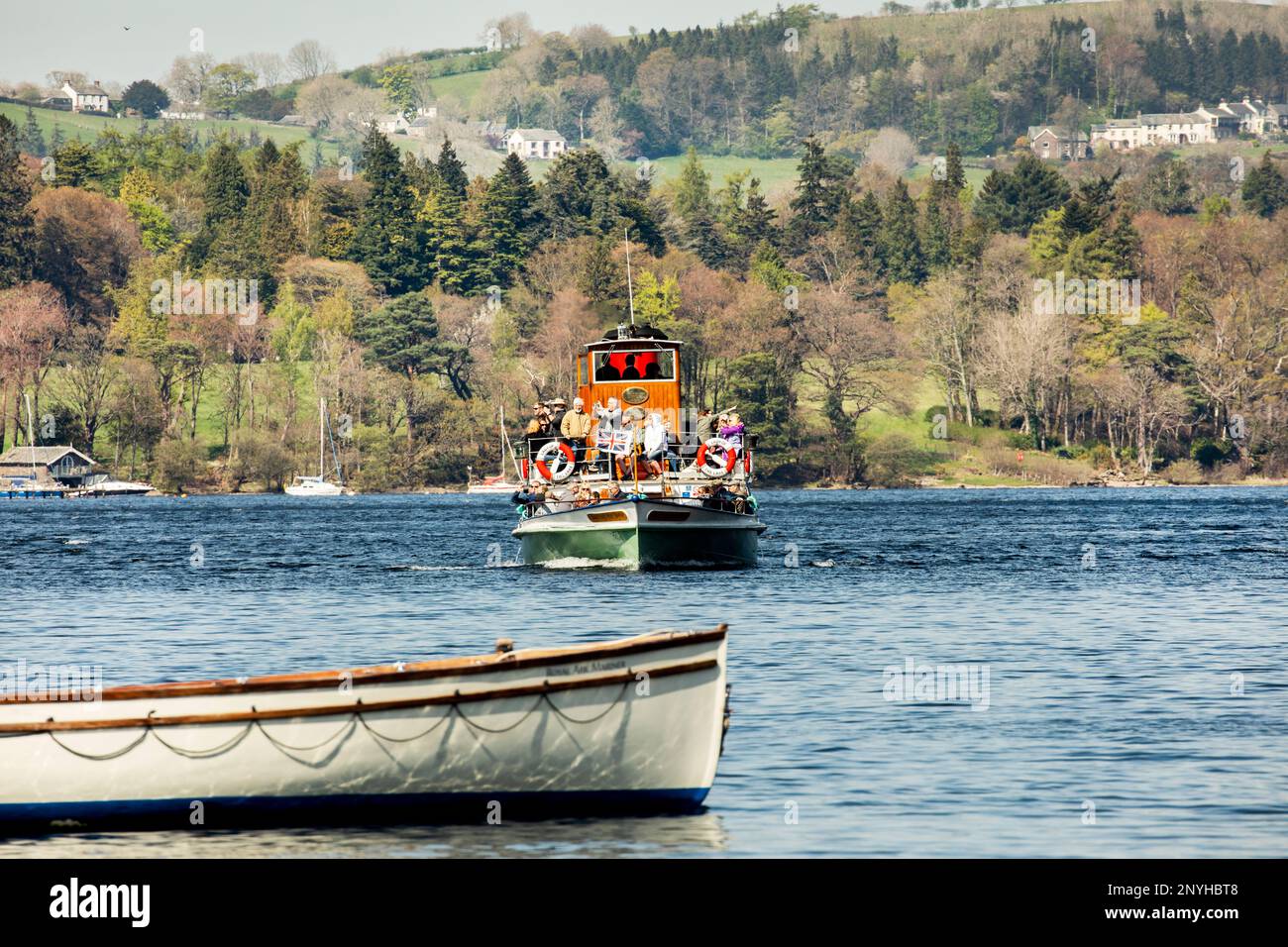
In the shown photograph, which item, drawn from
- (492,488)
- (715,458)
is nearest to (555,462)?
(715,458)

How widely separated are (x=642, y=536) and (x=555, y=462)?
4375 mm

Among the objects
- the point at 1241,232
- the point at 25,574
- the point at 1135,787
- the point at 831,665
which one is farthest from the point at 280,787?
the point at 1241,232

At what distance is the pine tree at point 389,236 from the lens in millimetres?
189000

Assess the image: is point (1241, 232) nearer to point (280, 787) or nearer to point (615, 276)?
point (615, 276)

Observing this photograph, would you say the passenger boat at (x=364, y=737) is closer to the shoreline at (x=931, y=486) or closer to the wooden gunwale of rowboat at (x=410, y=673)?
the wooden gunwale of rowboat at (x=410, y=673)

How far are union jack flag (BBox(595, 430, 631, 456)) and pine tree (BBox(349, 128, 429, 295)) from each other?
5220 inches

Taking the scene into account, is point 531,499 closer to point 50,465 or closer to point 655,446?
point 655,446

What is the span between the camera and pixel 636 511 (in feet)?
188

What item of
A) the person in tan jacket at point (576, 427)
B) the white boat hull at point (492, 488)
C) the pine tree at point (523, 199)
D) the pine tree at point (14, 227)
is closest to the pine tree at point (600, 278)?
the white boat hull at point (492, 488)

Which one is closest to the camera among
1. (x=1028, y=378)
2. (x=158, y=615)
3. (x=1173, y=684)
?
(x=1173, y=684)

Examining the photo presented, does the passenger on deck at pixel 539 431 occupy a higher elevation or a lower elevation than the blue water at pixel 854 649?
higher

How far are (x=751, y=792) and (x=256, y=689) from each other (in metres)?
6.84

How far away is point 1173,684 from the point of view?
35.2 meters

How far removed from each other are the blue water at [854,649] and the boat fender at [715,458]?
3.47 m
